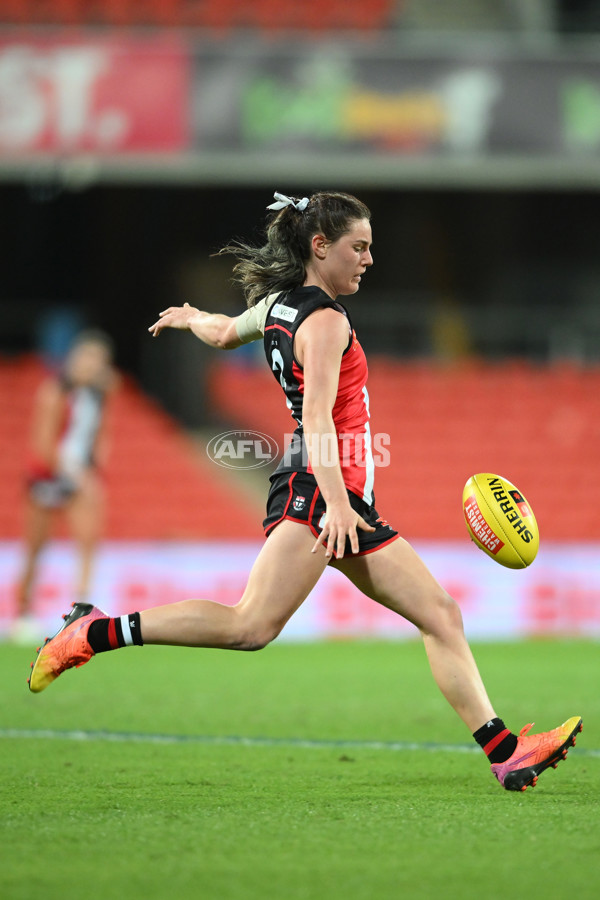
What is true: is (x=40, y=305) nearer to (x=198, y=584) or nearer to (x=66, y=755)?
(x=198, y=584)

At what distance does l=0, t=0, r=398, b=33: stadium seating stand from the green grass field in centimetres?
1036

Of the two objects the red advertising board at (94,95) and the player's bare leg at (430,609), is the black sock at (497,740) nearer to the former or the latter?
the player's bare leg at (430,609)

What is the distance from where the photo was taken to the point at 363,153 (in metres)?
15.1

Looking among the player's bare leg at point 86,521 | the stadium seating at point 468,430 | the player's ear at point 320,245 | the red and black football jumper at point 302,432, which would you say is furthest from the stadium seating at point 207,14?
the red and black football jumper at point 302,432

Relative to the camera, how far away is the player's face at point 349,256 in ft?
14.6

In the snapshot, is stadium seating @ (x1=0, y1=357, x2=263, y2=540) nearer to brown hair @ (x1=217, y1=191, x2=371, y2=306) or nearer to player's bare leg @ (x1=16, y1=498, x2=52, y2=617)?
player's bare leg @ (x1=16, y1=498, x2=52, y2=617)

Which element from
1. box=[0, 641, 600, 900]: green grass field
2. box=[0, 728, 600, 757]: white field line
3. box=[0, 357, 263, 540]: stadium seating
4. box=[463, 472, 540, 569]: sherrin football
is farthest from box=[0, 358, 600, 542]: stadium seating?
box=[463, 472, 540, 569]: sherrin football

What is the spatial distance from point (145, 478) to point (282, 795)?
37.9ft

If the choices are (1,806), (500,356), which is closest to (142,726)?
(1,806)

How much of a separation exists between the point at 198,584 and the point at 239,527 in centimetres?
306

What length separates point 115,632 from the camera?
14.2ft

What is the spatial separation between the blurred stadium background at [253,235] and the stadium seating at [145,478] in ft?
0.12

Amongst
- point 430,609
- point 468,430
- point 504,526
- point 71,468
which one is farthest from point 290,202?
point 468,430

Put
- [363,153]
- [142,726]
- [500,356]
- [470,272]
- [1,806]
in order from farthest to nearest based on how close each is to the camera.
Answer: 1. [470,272]
2. [500,356]
3. [363,153]
4. [142,726]
5. [1,806]
